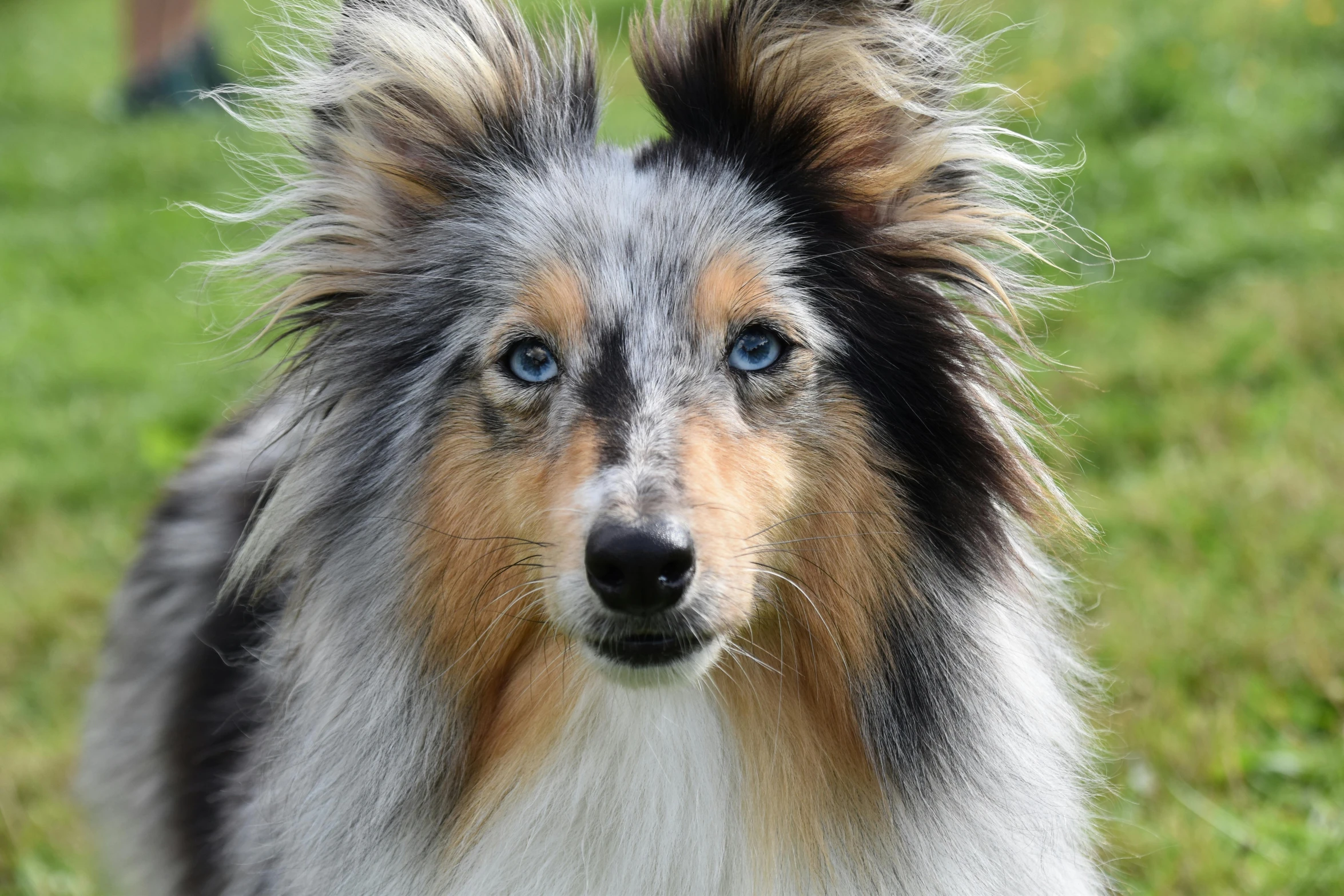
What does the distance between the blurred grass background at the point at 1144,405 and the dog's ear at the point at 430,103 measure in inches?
14.8

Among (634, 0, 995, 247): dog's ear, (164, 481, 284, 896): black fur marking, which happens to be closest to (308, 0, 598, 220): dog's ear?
(634, 0, 995, 247): dog's ear

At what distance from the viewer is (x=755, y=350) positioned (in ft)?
9.17

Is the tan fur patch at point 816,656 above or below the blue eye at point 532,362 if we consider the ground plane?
below

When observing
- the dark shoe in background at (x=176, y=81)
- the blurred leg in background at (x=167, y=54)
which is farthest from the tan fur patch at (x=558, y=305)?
the dark shoe in background at (x=176, y=81)

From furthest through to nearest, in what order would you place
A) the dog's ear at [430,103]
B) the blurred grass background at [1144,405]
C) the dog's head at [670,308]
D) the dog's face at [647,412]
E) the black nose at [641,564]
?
the blurred grass background at [1144,405], the dog's ear at [430,103], the dog's head at [670,308], the dog's face at [647,412], the black nose at [641,564]

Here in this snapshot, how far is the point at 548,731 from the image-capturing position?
112 inches

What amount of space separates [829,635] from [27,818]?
3261mm

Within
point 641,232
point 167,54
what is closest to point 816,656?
point 641,232

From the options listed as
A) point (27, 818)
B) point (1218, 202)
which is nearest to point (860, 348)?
point (27, 818)

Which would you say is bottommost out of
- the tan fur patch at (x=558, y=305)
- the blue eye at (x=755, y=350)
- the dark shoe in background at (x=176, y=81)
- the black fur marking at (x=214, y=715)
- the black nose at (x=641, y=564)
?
the black fur marking at (x=214, y=715)

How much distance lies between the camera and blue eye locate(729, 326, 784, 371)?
2.77m

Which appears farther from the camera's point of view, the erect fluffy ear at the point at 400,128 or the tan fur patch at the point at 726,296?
the erect fluffy ear at the point at 400,128

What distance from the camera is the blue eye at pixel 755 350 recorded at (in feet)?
9.10

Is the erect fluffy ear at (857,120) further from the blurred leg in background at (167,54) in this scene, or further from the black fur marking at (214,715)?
the blurred leg in background at (167,54)
